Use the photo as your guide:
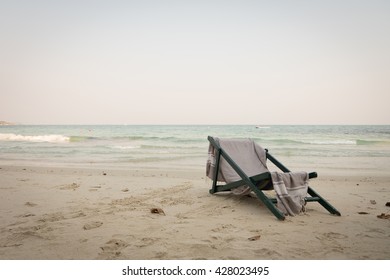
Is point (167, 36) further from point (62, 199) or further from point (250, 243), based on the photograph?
point (250, 243)

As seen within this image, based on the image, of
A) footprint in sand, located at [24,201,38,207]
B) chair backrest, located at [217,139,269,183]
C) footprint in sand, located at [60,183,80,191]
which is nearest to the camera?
footprint in sand, located at [24,201,38,207]

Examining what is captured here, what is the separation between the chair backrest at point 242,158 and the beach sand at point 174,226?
1.41ft

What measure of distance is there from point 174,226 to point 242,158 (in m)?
2.17

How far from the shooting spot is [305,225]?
3.32 m

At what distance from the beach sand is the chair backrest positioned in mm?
431

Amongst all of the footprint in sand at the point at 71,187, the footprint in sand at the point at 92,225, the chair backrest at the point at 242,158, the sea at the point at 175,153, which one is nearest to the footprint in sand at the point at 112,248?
the footprint in sand at the point at 92,225

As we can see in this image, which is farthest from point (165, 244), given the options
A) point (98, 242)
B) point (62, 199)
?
point (62, 199)

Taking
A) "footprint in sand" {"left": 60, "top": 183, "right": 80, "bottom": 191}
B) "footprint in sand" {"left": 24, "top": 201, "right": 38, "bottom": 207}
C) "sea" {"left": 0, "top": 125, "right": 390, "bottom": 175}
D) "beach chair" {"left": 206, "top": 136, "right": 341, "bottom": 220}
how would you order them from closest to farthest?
"footprint in sand" {"left": 24, "top": 201, "right": 38, "bottom": 207} < "beach chair" {"left": 206, "top": 136, "right": 341, "bottom": 220} < "footprint in sand" {"left": 60, "top": 183, "right": 80, "bottom": 191} < "sea" {"left": 0, "top": 125, "right": 390, "bottom": 175}

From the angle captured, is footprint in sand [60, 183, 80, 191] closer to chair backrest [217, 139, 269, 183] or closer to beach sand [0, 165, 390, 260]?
beach sand [0, 165, 390, 260]

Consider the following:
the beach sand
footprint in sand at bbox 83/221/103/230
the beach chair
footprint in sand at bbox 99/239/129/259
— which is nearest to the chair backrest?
the beach chair

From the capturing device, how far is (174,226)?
10.6ft

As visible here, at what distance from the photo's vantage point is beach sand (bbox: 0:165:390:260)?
2521mm

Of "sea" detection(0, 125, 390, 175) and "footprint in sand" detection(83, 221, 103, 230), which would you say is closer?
"footprint in sand" detection(83, 221, 103, 230)

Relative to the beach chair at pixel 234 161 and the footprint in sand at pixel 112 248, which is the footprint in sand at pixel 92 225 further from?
the beach chair at pixel 234 161
